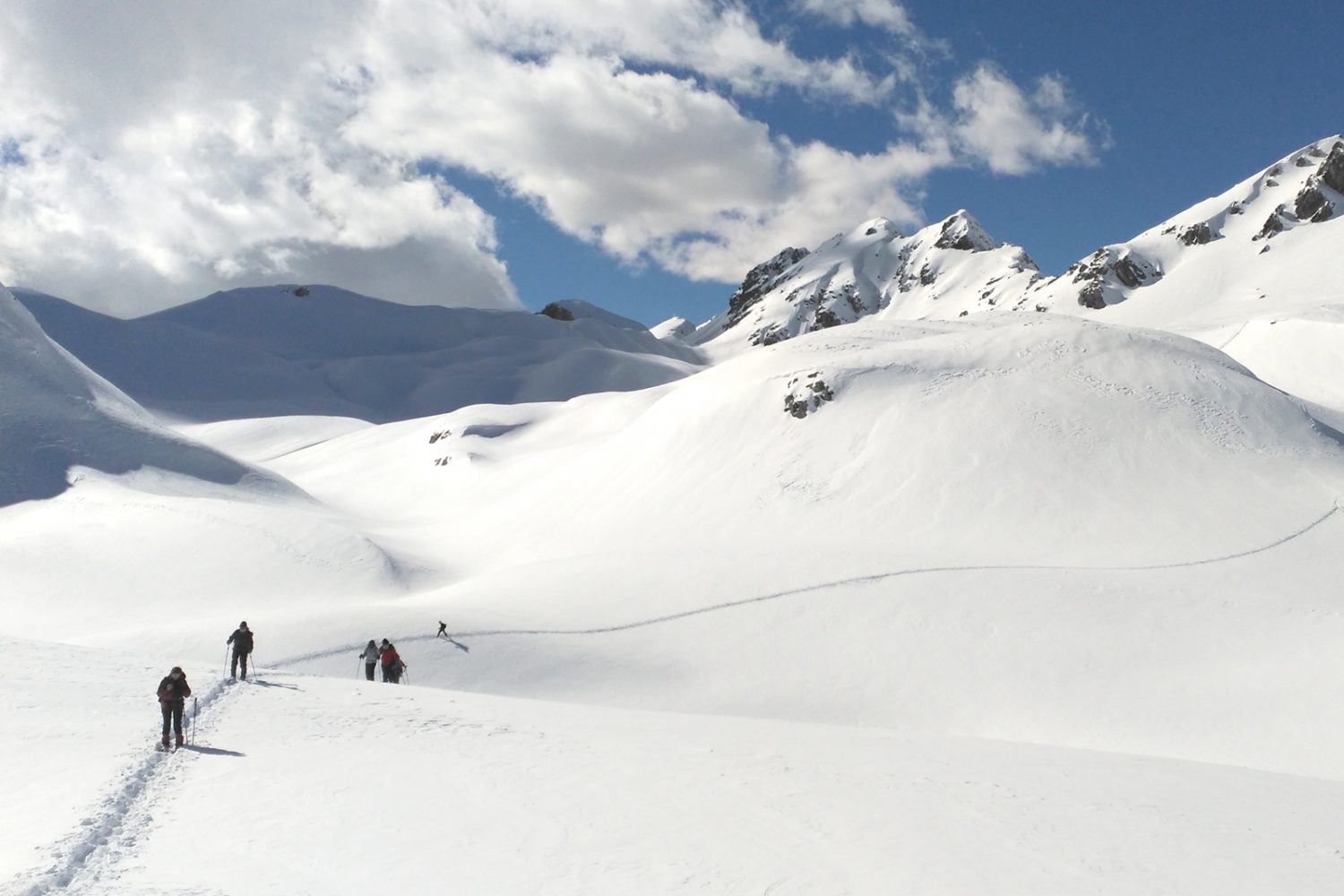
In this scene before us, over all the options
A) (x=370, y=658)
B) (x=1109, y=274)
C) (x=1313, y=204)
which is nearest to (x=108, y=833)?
(x=370, y=658)

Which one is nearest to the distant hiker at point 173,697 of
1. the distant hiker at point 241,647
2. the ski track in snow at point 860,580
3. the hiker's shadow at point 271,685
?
the hiker's shadow at point 271,685

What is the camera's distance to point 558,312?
630 feet

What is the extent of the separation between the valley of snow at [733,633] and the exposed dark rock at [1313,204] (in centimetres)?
8512

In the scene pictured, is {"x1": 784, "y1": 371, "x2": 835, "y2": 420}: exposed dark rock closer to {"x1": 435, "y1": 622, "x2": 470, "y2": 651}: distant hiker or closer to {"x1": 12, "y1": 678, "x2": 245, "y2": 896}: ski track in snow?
{"x1": 435, "y1": 622, "x2": 470, "y2": 651}: distant hiker

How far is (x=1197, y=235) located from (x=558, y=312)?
4829 inches

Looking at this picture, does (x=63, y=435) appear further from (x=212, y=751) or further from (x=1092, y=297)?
(x=1092, y=297)

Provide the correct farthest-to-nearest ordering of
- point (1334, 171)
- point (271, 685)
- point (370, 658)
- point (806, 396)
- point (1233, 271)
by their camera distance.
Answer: point (1334, 171)
point (1233, 271)
point (806, 396)
point (370, 658)
point (271, 685)

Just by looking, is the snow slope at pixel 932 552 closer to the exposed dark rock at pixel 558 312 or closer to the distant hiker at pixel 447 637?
the distant hiker at pixel 447 637

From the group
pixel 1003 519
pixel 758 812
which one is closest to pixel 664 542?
pixel 1003 519

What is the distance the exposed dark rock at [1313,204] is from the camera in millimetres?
140500

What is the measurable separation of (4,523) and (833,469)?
38452 mm

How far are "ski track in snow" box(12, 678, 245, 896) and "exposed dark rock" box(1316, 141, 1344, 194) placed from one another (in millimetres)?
180525

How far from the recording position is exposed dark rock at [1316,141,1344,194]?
14375cm

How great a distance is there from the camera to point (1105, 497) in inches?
1462
